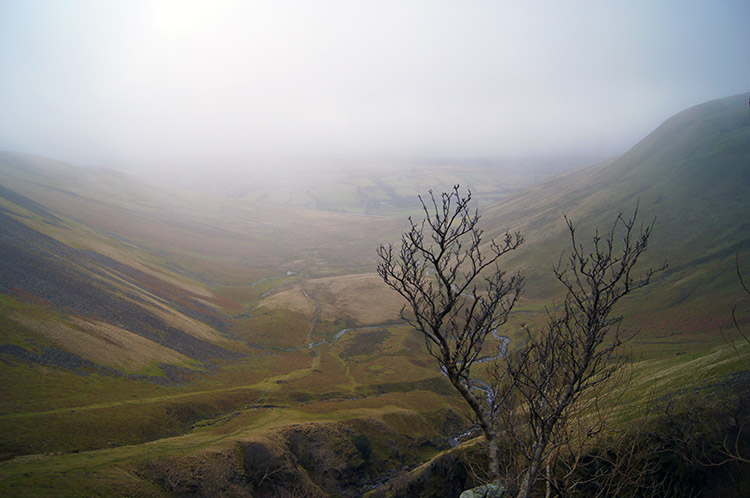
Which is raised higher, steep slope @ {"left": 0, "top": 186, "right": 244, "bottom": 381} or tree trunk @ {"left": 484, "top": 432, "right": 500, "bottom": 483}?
tree trunk @ {"left": 484, "top": 432, "right": 500, "bottom": 483}

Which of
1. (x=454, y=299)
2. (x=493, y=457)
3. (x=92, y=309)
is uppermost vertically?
(x=454, y=299)

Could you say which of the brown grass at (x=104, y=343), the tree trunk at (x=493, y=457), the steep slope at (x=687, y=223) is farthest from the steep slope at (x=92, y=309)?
the steep slope at (x=687, y=223)

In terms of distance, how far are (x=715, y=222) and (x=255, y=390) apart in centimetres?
16332

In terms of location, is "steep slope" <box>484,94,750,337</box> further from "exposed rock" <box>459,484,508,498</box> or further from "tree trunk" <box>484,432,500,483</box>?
"tree trunk" <box>484,432,500,483</box>

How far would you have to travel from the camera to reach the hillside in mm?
43188

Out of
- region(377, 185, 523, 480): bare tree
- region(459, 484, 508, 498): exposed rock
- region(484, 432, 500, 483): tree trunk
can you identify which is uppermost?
region(377, 185, 523, 480): bare tree

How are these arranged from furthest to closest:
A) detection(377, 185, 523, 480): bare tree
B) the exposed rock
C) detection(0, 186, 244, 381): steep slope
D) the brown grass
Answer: the brown grass
detection(0, 186, 244, 381): steep slope
the exposed rock
detection(377, 185, 523, 480): bare tree

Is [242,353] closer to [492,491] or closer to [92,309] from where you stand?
[92,309]

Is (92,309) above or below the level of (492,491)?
below

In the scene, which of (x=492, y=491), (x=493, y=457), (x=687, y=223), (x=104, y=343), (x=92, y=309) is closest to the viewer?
(x=493, y=457)

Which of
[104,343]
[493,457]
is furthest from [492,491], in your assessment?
[104,343]

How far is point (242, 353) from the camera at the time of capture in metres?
91.6

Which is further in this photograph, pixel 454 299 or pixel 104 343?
pixel 104 343

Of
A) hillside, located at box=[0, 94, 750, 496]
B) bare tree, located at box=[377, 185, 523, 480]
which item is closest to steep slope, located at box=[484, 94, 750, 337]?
hillside, located at box=[0, 94, 750, 496]
